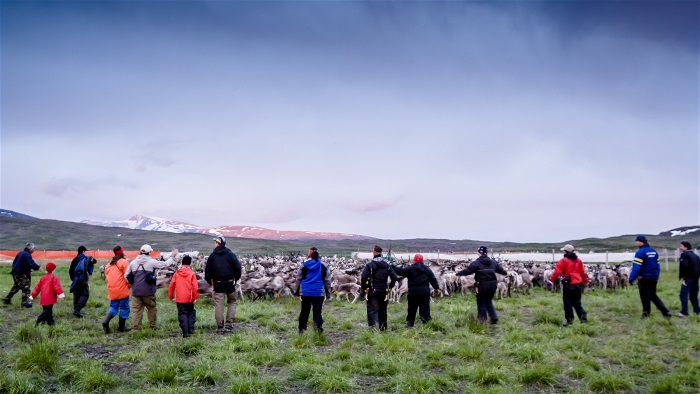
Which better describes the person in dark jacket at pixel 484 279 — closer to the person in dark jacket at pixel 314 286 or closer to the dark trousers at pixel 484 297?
the dark trousers at pixel 484 297

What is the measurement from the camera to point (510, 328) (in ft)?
35.4

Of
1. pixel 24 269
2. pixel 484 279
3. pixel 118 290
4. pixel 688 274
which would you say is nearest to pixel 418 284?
pixel 484 279

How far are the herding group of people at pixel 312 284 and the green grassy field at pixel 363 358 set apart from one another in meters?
0.47

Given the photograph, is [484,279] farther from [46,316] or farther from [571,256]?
[46,316]

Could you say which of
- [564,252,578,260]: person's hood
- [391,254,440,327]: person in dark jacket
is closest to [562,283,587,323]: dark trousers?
[564,252,578,260]: person's hood

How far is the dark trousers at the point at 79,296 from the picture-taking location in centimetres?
1253

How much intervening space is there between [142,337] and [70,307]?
5.76 m

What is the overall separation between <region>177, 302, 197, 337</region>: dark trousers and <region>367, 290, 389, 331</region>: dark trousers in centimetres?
396

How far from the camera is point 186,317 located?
1002cm

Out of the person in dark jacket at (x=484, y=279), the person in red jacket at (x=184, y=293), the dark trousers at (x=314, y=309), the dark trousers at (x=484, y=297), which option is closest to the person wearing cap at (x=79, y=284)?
the person in red jacket at (x=184, y=293)

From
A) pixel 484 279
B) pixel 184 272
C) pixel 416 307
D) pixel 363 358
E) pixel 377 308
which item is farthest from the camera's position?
pixel 484 279

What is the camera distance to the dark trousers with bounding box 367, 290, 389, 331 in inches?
429

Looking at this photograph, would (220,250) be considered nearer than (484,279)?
Yes

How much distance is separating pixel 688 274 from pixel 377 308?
8197 millimetres
